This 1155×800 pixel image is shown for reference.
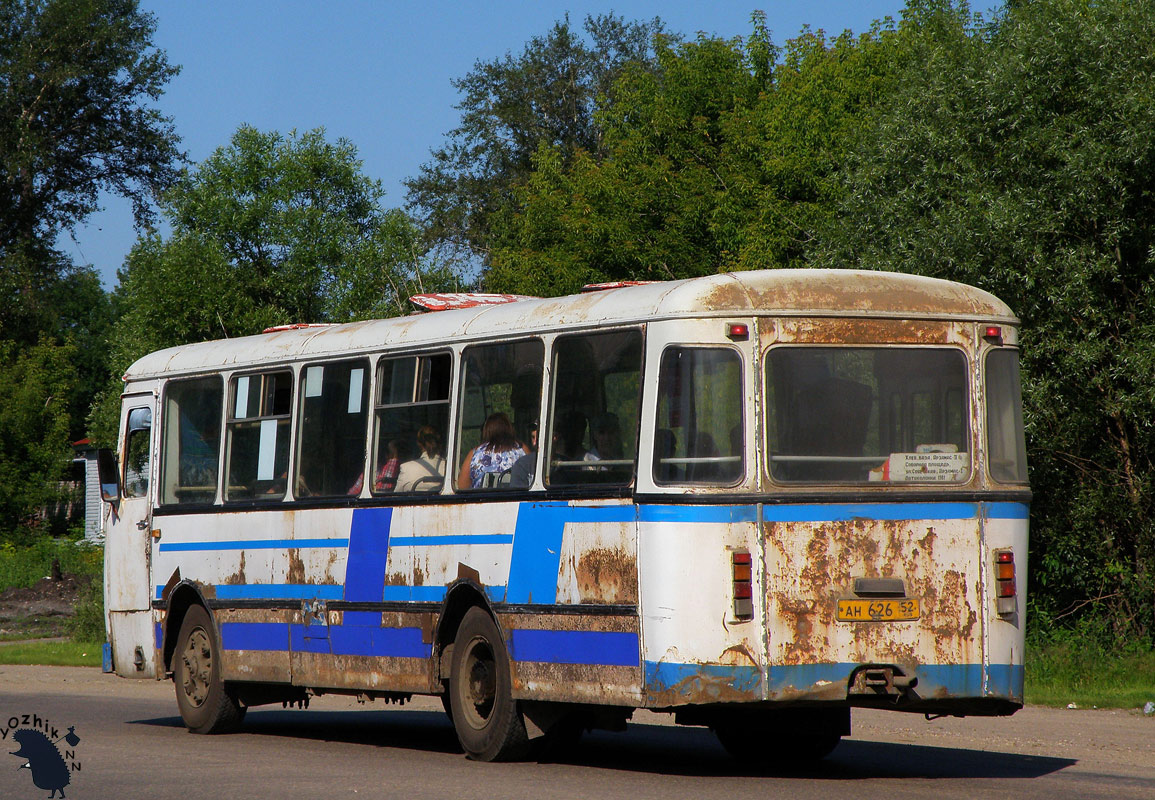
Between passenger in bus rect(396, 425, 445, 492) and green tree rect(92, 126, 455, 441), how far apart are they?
29641 millimetres

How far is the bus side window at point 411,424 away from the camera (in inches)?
451

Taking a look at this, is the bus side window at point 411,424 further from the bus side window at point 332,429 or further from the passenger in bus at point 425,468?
the bus side window at point 332,429

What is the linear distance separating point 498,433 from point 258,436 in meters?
3.24

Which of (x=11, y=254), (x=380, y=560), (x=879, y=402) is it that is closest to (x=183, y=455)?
(x=380, y=560)

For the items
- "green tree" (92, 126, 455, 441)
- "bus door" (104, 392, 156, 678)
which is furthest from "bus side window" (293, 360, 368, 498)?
"green tree" (92, 126, 455, 441)

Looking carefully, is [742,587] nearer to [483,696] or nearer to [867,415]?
[867,415]

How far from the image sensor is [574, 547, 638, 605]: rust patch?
9531 millimetres

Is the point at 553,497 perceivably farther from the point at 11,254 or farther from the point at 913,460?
the point at 11,254

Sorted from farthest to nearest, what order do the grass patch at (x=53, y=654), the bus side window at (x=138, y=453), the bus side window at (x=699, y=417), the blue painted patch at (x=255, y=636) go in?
the grass patch at (x=53, y=654)
the bus side window at (x=138, y=453)
the blue painted patch at (x=255, y=636)
the bus side window at (x=699, y=417)

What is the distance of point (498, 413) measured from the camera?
10930 mm

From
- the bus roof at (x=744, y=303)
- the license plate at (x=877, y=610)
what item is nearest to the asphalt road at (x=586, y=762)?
the license plate at (x=877, y=610)

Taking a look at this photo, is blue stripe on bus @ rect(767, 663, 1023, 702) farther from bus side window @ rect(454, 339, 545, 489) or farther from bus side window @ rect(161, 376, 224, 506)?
bus side window @ rect(161, 376, 224, 506)

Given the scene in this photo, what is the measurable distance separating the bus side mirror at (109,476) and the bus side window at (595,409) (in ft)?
20.2

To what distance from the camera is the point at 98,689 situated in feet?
65.6
